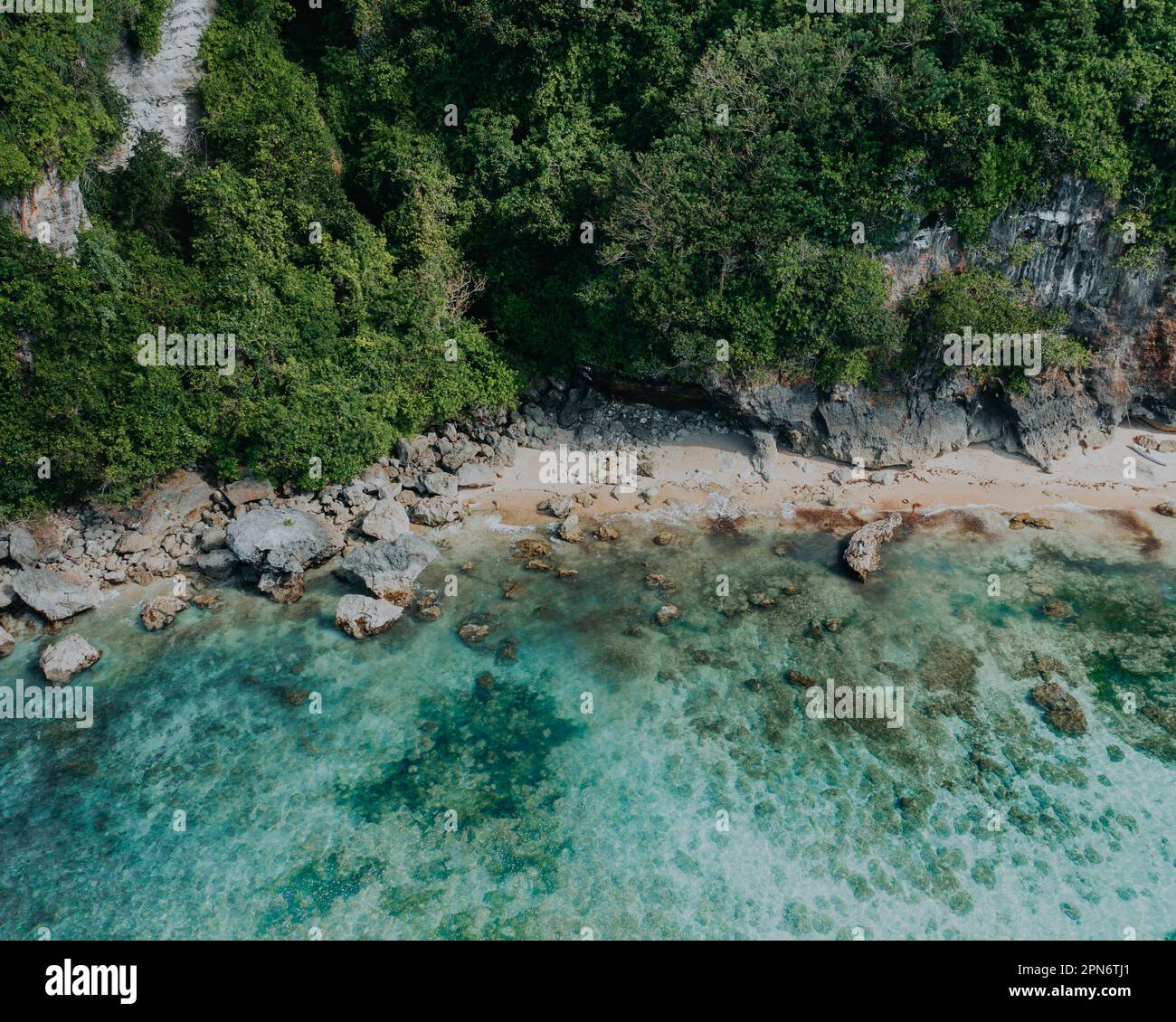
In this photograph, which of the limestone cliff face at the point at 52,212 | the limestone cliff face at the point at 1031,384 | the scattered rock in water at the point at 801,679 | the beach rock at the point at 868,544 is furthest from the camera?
the limestone cliff face at the point at 1031,384

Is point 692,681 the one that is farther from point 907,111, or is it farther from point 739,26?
point 739,26

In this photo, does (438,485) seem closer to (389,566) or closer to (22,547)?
(389,566)

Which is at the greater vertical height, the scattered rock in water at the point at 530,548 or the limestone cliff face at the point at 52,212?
the limestone cliff face at the point at 52,212

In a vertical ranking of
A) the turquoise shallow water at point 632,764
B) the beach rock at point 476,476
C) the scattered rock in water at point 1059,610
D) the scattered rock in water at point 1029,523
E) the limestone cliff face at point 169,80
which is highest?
the limestone cliff face at point 169,80

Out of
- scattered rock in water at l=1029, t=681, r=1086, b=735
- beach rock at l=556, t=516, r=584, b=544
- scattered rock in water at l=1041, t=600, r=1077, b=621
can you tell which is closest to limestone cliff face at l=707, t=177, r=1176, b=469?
scattered rock in water at l=1041, t=600, r=1077, b=621

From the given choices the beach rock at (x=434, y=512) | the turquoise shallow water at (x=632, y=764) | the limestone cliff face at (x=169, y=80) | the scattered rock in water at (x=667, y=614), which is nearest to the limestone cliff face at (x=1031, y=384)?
the turquoise shallow water at (x=632, y=764)

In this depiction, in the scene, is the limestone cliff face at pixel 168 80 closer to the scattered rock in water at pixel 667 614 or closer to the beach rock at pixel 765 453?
the beach rock at pixel 765 453

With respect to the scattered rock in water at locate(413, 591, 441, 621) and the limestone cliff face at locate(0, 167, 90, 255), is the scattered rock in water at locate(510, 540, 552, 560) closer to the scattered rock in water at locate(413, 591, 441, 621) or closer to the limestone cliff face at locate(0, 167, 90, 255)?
the scattered rock in water at locate(413, 591, 441, 621)
